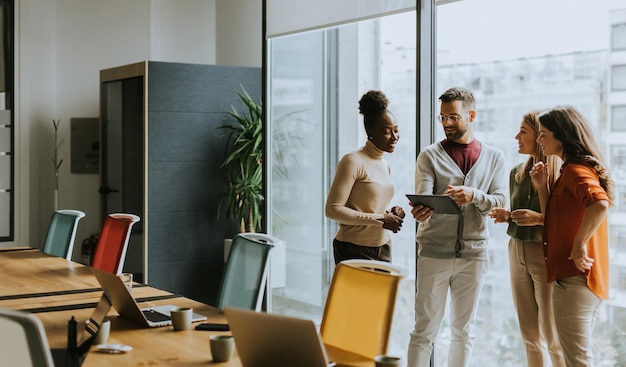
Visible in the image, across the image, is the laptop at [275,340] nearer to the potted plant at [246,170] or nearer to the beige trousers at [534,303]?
the beige trousers at [534,303]

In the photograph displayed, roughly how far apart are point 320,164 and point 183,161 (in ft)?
5.50

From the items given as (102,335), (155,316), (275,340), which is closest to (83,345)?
(102,335)

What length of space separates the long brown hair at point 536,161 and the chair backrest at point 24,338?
2.80 m

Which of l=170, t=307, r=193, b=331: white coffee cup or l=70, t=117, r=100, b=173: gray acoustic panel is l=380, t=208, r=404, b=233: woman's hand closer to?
l=170, t=307, r=193, b=331: white coffee cup

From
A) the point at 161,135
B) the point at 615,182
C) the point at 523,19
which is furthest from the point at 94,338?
the point at 161,135

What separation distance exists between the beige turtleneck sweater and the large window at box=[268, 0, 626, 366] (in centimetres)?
49

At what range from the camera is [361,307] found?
302 centimetres

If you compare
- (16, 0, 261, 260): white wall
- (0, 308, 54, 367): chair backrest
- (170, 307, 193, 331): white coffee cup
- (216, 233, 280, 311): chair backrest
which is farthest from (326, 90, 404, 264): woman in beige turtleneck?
(16, 0, 261, 260): white wall

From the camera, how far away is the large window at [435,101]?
12.8 ft

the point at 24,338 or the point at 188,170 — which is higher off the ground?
the point at 188,170

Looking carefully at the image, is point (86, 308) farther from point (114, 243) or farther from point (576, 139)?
point (576, 139)

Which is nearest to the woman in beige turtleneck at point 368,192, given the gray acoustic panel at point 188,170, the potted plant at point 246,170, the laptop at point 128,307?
the laptop at point 128,307

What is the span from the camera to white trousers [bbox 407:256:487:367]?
13.9 ft

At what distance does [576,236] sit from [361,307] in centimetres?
115
